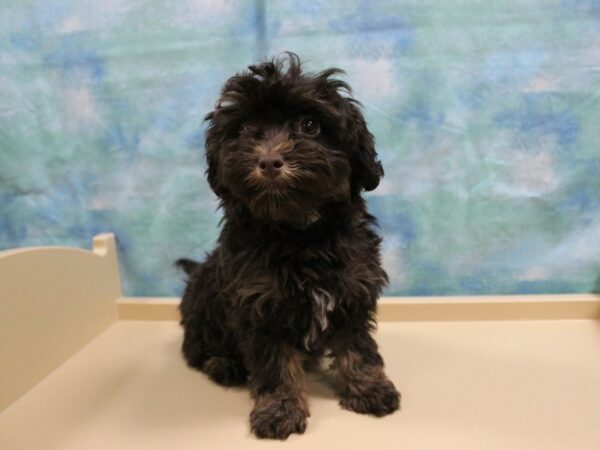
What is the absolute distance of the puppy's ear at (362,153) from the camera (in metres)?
1.61

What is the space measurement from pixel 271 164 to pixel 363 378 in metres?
0.81

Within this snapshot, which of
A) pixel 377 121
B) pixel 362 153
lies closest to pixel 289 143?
pixel 362 153

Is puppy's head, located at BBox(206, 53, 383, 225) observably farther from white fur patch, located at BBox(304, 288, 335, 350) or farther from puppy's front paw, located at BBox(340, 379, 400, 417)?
puppy's front paw, located at BBox(340, 379, 400, 417)

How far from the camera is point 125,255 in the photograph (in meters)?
2.64

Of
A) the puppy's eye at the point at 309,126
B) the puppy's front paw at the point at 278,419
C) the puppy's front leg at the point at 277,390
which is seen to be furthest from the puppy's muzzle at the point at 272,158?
the puppy's front paw at the point at 278,419

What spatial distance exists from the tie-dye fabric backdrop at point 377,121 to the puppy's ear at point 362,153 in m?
0.72

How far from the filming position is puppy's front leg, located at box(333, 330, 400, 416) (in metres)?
1.70

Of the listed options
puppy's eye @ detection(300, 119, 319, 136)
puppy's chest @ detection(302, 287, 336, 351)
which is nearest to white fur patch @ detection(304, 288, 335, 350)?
puppy's chest @ detection(302, 287, 336, 351)

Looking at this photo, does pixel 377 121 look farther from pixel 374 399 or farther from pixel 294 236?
pixel 374 399

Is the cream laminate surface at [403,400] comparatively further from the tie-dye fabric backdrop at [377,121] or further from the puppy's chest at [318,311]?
the tie-dye fabric backdrop at [377,121]

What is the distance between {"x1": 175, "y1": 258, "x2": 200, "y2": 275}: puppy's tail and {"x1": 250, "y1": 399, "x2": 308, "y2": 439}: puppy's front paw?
2.79ft

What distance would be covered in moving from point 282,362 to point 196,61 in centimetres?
143

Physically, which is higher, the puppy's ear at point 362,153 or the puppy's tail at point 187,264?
the puppy's ear at point 362,153

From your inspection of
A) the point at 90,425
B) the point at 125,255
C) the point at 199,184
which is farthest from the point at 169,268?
the point at 90,425
